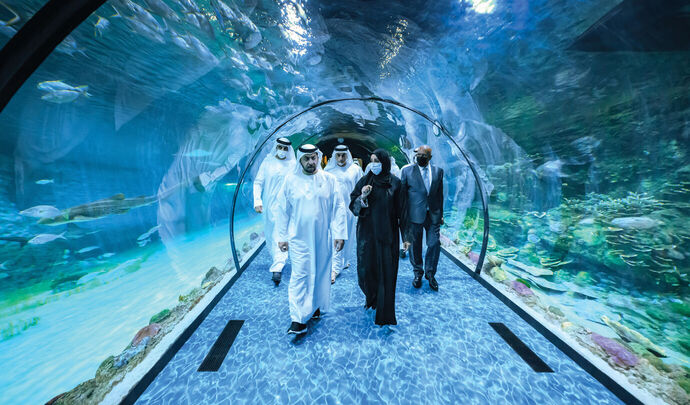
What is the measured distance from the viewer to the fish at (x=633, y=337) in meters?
2.63

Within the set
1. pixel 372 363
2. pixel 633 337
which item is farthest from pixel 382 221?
pixel 633 337

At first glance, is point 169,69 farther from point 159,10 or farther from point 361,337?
point 361,337

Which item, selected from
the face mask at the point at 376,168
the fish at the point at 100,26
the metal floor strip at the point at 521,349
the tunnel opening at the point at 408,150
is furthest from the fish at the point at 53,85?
the metal floor strip at the point at 521,349

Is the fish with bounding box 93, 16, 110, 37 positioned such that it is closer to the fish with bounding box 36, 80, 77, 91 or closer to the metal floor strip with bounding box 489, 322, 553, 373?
the fish with bounding box 36, 80, 77, 91

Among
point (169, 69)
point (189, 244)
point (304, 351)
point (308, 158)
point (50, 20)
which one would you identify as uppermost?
point (169, 69)

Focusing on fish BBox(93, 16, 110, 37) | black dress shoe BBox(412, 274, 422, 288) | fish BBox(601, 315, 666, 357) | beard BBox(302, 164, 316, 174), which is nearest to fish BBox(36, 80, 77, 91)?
fish BBox(93, 16, 110, 37)

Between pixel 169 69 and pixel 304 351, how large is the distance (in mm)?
4744

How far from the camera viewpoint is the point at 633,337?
9.37ft

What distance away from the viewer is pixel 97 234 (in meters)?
12.5

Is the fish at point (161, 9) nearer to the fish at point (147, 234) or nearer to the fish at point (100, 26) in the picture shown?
the fish at point (100, 26)

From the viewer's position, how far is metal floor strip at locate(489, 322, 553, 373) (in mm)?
2621

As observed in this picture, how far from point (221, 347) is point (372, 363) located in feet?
6.37

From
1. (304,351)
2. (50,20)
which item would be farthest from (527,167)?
(50,20)

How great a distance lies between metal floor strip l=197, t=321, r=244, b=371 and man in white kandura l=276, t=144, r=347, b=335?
0.82 meters
